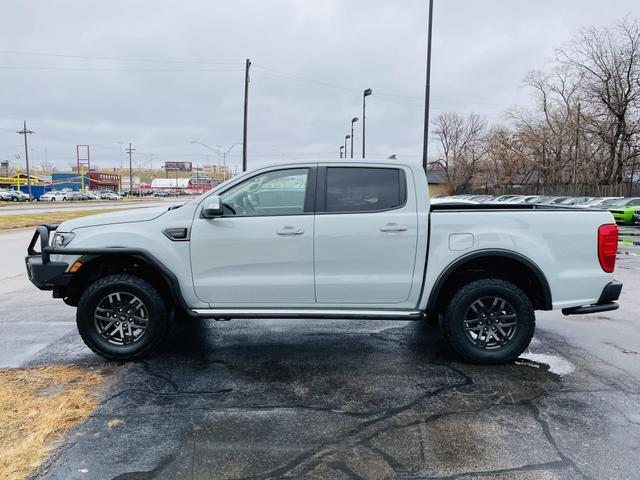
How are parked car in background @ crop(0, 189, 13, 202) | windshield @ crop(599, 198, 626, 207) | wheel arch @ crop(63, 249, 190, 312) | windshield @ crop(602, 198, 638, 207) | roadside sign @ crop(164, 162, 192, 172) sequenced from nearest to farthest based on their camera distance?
1. wheel arch @ crop(63, 249, 190, 312)
2. windshield @ crop(602, 198, 638, 207)
3. windshield @ crop(599, 198, 626, 207)
4. parked car in background @ crop(0, 189, 13, 202)
5. roadside sign @ crop(164, 162, 192, 172)

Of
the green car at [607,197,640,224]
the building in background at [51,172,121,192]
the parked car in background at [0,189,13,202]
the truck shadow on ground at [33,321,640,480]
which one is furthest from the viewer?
the building in background at [51,172,121,192]

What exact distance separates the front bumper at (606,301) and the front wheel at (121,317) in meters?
3.96

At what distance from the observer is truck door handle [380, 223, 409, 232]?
14.4ft

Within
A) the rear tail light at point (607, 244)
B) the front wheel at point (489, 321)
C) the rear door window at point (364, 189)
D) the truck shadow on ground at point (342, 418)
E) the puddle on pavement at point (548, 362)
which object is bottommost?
the truck shadow on ground at point (342, 418)

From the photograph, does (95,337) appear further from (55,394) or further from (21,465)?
(21,465)

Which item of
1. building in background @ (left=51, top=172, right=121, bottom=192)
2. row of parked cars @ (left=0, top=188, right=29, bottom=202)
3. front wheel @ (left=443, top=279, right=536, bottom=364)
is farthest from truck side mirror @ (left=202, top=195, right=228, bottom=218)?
building in background @ (left=51, top=172, right=121, bottom=192)

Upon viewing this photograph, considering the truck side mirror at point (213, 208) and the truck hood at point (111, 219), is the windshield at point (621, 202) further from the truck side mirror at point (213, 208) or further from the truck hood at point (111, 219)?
the truck hood at point (111, 219)

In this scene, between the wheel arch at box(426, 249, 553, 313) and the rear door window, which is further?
the rear door window

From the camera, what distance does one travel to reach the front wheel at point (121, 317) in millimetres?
4535

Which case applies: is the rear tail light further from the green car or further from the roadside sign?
the roadside sign

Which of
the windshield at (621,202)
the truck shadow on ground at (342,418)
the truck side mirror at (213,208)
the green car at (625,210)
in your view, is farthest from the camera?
the windshield at (621,202)

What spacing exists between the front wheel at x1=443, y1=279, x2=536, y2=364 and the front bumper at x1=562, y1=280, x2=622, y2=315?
1.66ft

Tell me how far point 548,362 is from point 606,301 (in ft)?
2.63

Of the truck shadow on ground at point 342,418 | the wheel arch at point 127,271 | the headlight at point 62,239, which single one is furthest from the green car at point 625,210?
the headlight at point 62,239
